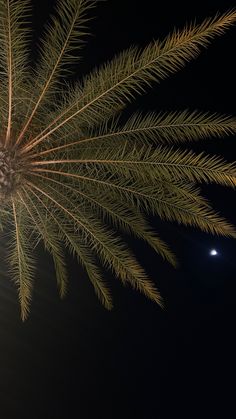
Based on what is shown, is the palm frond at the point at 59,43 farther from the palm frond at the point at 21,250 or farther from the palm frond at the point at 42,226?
the palm frond at the point at 21,250

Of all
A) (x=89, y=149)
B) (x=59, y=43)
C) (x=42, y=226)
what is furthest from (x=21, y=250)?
(x=59, y=43)

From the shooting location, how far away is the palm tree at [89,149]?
5.01 meters

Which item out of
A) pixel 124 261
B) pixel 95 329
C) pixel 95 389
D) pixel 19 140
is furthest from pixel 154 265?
pixel 19 140

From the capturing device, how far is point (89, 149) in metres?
5.89

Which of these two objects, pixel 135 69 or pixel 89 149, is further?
pixel 89 149

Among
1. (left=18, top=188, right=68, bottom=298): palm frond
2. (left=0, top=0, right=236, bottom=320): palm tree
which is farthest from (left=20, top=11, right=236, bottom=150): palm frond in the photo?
(left=18, top=188, right=68, bottom=298): palm frond

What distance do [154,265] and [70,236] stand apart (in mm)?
4855

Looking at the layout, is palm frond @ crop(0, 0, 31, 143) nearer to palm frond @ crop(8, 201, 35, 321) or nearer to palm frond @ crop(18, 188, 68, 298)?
palm frond @ crop(18, 188, 68, 298)

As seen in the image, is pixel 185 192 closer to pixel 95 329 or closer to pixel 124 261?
pixel 124 261

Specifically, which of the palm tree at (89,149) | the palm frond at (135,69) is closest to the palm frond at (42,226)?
the palm tree at (89,149)

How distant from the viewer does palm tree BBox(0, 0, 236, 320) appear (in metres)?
5.01

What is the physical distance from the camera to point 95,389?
11.2 metres

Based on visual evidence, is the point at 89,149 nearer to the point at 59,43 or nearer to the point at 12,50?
the point at 59,43

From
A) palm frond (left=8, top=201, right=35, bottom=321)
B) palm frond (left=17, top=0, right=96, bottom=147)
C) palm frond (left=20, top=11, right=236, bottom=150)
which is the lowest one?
palm frond (left=8, top=201, right=35, bottom=321)
